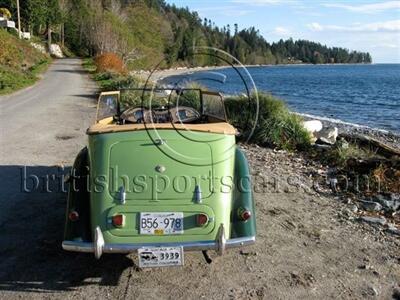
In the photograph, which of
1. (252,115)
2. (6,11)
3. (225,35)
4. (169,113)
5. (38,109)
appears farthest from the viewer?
(225,35)

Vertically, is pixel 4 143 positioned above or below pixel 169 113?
below

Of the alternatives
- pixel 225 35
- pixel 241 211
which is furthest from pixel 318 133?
pixel 225 35

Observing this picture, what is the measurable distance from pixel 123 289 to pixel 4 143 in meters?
7.56

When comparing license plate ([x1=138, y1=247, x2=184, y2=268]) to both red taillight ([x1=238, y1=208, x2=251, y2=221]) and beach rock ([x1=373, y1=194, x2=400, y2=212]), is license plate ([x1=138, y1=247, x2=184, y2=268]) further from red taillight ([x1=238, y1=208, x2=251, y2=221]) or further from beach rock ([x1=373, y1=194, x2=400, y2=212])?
beach rock ([x1=373, y1=194, x2=400, y2=212])

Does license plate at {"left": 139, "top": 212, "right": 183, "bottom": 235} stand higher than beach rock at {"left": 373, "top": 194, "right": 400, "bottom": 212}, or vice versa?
license plate at {"left": 139, "top": 212, "right": 183, "bottom": 235}

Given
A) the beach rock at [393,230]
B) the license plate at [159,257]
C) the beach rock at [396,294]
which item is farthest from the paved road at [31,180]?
the beach rock at [393,230]

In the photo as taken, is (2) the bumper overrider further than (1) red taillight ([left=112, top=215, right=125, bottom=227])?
No

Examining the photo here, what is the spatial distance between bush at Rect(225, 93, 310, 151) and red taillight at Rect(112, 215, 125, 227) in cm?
646

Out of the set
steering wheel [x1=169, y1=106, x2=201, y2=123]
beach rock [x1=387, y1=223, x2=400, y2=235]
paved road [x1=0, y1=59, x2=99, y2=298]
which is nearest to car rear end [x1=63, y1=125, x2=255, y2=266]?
paved road [x1=0, y1=59, x2=99, y2=298]

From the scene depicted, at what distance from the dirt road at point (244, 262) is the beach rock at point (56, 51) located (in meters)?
71.1

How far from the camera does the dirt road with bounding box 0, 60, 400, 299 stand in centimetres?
444

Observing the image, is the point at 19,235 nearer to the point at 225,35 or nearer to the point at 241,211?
the point at 241,211

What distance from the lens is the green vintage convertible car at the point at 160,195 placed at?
438 centimetres

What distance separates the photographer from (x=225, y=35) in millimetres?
185000
